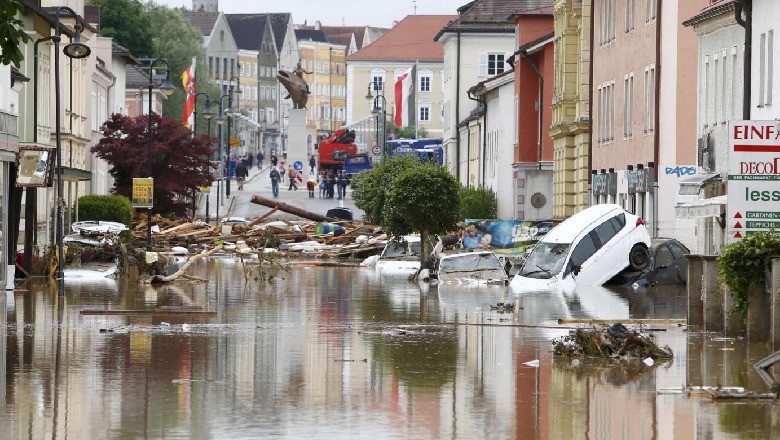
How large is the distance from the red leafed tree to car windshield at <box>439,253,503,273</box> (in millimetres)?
30271

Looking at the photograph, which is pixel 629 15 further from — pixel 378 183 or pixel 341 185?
pixel 341 185

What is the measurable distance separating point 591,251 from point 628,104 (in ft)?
45.1

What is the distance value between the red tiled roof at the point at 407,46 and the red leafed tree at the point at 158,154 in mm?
100687

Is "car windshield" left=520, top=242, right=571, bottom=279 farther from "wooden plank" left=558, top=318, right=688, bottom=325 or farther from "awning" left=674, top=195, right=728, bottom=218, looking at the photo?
"wooden plank" left=558, top=318, right=688, bottom=325

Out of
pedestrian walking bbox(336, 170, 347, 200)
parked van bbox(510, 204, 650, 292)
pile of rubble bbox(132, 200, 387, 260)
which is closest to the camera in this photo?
parked van bbox(510, 204, 650, 292)

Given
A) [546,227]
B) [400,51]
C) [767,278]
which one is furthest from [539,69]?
[400,51]

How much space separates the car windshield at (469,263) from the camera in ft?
148

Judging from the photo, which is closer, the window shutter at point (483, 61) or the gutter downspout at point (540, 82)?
the gutter downspout at point (540, 82)

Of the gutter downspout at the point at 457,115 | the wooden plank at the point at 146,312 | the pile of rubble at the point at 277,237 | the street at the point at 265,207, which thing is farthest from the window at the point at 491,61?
the wooden plank at the point at 146,312

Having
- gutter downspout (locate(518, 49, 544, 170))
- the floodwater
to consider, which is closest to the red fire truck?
gutter downspout (locate(518, 49, 544, 170))

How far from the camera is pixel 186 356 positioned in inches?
A: 811

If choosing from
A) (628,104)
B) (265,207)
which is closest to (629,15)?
(628,104)

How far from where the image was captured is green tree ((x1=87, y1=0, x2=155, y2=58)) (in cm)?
11594

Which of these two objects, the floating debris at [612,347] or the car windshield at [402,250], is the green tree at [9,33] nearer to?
the floating debris at [612,347]
